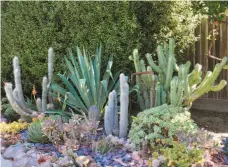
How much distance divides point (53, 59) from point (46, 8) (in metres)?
0.97

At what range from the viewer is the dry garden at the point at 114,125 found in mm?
4598

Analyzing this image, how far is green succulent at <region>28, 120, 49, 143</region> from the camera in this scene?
5.51 meters

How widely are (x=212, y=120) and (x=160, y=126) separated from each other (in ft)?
8.71

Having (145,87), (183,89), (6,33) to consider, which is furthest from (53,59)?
(183,89)

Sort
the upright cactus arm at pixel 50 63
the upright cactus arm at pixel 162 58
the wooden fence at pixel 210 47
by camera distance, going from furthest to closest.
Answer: the wooden fence at pixel 210 47
the upright cactus arm at pixel 50 63
the upright cactus arm at pixel 162 58

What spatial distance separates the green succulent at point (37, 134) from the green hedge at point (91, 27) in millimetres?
1830

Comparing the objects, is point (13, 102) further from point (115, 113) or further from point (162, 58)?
point (162, 58)

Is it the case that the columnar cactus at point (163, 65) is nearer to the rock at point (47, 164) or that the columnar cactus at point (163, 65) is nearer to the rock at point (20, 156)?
the rock at point (47, 164)

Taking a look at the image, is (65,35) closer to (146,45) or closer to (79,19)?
(79,19)

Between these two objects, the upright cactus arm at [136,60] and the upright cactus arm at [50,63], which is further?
the upright cactus arm at [50,63]

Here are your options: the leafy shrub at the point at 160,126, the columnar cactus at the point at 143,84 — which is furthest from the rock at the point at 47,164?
the columnar cactus at the point at 143,84

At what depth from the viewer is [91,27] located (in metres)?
6.75

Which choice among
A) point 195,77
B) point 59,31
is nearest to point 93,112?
point 195,77

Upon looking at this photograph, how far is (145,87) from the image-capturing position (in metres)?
6.01
